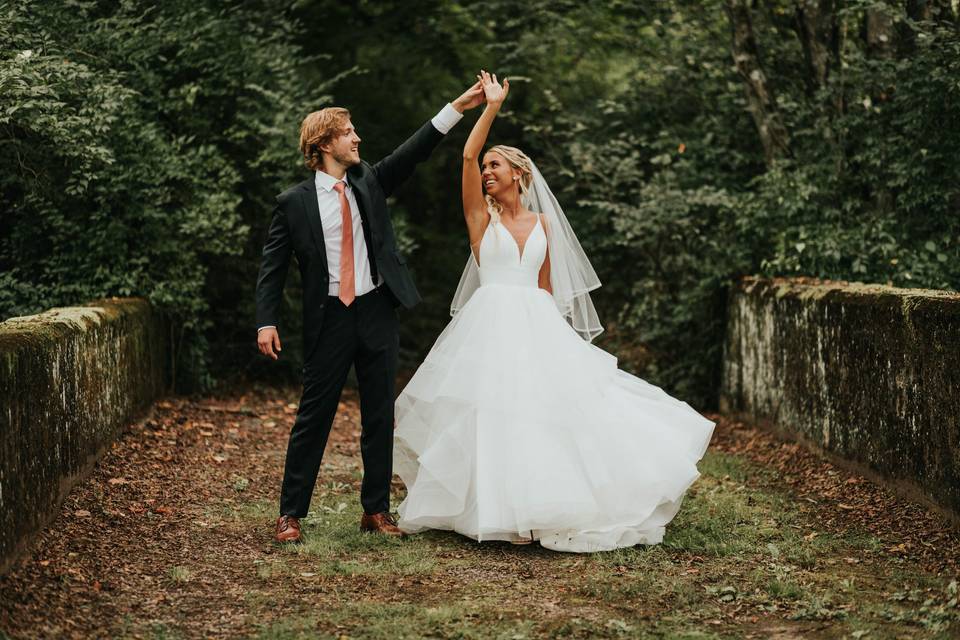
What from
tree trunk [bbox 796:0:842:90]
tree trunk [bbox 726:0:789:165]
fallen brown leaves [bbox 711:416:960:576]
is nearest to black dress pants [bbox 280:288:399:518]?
fallen brown leaves [bbox 711:416:960:576]

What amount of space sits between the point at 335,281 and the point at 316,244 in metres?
0.22

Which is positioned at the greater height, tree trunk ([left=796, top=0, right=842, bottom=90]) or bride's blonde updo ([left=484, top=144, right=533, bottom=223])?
tree trunk ([left=796, top=0, right=842, bottom=90])

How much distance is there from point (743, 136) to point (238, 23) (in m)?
5.65

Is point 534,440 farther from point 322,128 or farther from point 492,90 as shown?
point 322,128

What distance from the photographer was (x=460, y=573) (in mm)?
5000

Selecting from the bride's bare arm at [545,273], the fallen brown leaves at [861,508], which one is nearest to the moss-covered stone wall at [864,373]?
the fallen brown leaves at [861,508]

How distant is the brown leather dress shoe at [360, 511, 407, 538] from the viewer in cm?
568

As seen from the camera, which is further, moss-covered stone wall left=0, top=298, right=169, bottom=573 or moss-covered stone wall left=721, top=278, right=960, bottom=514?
moss-covered stone wall left=721, top=278, right=960, bottom=514

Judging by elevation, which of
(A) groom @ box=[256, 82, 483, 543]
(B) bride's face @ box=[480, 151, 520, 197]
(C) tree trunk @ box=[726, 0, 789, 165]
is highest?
(C) tree trunk @ box=[726, 0, 789, 165]

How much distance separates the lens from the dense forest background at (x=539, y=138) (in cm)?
839

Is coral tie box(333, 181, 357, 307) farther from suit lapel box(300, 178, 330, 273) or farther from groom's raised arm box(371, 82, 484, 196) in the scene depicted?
groom's raised arm box(371, 82, 484, 196)

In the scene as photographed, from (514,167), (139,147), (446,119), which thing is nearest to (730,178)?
(514,167)

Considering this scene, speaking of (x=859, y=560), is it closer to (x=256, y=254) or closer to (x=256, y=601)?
(x=256, y=601)

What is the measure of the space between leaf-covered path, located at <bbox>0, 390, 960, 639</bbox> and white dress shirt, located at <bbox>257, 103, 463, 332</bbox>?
133 centimetres
